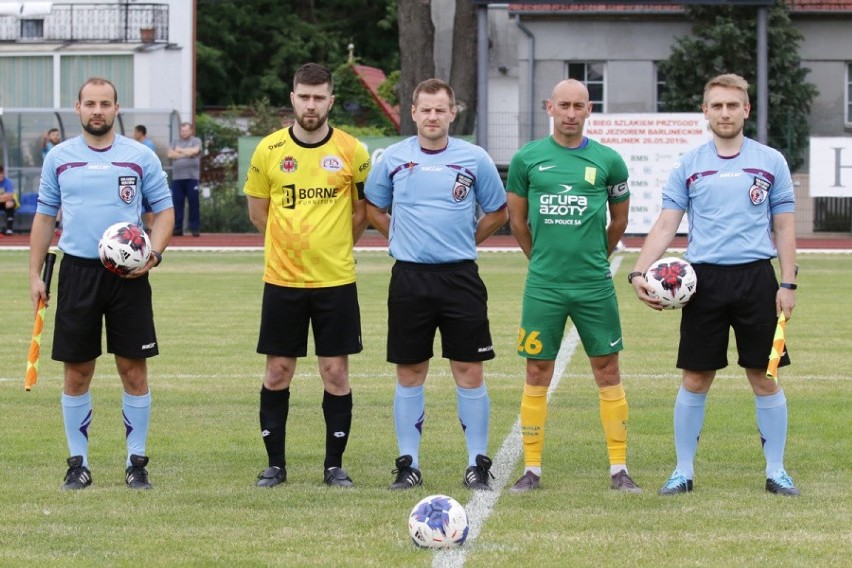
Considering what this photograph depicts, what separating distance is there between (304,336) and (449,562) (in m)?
2.04

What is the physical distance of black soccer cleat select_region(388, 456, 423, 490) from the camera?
7477 mm

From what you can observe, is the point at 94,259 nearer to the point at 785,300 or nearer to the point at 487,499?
Answer: the point at 487,499

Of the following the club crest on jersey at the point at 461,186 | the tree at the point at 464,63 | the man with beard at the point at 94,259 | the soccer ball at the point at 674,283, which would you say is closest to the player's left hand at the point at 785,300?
the soccer ball at the point at 674,283

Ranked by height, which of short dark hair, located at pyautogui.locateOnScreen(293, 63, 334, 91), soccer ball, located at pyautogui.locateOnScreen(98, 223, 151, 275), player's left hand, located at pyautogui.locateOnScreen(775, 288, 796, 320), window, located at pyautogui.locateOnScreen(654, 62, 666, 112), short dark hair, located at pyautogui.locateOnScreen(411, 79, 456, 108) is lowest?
Result: player's left hand, located at pyautogui.locateOnScreen(775, 288, 796, 320)

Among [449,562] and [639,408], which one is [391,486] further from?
[639,408]

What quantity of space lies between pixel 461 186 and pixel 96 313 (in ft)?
6.31

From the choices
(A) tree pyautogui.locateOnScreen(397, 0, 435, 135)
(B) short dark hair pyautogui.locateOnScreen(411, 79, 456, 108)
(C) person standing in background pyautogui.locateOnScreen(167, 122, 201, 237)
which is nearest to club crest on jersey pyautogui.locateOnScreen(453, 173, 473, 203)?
(B) short dark hair pyautogui.locateOnScreen(411, 79, 456, 108)

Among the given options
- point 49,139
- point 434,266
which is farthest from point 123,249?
point 49,139

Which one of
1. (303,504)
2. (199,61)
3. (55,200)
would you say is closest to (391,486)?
(303,504)

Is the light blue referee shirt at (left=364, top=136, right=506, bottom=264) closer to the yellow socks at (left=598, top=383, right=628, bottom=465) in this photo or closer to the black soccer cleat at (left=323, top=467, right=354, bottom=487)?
the yellow socks at (left=598, top=383, right=628, bottom=465)

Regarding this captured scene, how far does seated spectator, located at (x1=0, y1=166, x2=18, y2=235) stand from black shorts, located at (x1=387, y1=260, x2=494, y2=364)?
74.4ft

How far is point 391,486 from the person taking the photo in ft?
24.6

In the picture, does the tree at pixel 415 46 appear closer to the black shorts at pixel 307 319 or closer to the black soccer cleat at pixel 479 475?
the black shorts at pixel 307 319

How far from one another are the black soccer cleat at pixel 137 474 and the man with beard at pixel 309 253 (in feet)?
1.85
